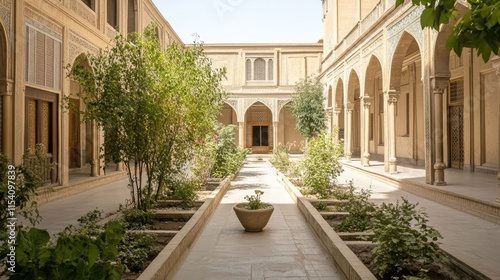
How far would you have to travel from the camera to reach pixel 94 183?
481 inches

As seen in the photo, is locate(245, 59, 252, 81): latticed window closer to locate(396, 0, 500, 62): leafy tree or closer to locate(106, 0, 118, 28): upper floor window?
locate(106, 0, 118, 28): upper floor window

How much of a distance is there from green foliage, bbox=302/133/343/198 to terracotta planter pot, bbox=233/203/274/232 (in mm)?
2766

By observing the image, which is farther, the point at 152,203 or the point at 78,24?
the point at 78,24

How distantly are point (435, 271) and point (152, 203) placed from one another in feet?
16.3

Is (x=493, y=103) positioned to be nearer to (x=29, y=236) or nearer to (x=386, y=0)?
(x=386, y=0)

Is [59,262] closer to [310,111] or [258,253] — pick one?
[258,253]

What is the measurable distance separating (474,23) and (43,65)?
971 centimetres

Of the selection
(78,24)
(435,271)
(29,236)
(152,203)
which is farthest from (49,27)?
(435,271)

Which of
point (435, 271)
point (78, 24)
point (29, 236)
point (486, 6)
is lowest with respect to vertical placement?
point (435, 271)

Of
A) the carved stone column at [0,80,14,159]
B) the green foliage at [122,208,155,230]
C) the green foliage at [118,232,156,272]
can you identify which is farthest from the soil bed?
the carved stone column at [0,80,14,159]

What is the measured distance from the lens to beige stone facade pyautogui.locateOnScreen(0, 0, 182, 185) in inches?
335

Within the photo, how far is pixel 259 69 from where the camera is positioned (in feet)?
100

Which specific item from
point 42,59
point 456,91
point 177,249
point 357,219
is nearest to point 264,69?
point 456,91

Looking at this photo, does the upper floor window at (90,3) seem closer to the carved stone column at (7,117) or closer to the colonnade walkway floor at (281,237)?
the carved stone column at (7,117)
